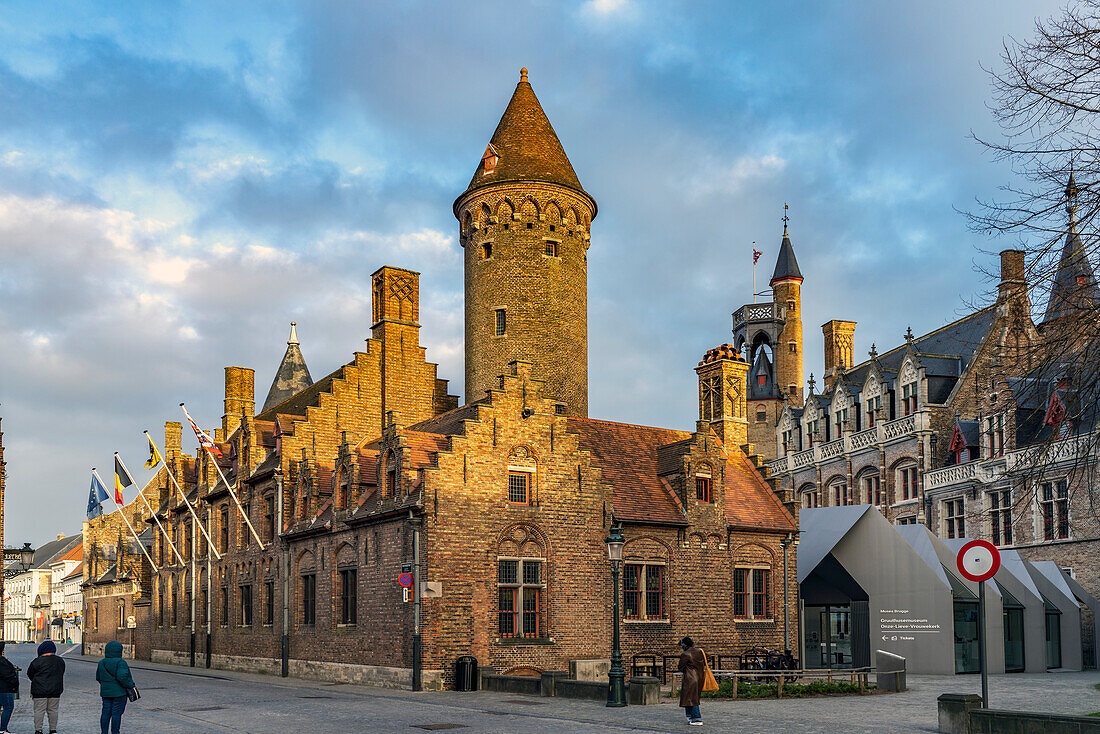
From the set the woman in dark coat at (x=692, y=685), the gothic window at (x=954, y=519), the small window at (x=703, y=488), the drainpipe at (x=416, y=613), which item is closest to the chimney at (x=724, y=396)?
the small window at (x=703, y=488)

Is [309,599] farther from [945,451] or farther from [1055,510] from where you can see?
[945,451]

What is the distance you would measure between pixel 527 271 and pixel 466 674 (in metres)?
18.4

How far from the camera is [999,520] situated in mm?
51062

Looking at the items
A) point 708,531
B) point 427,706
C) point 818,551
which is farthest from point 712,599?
point 427,706

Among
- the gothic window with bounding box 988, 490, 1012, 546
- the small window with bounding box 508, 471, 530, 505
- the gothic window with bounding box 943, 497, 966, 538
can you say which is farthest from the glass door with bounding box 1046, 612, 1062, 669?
the small window with bounding box 508, 471, 530, 505

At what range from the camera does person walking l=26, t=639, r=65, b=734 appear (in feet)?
55.3

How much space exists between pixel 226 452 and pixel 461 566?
2314 centimetres

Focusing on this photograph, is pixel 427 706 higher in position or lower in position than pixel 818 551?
lower

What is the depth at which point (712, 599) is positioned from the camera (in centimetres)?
3459

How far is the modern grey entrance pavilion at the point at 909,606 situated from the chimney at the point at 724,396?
156 inches

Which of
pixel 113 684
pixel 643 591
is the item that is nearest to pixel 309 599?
pixel 643 591

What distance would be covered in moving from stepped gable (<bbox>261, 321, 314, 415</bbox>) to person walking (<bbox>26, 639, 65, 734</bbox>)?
152 ft

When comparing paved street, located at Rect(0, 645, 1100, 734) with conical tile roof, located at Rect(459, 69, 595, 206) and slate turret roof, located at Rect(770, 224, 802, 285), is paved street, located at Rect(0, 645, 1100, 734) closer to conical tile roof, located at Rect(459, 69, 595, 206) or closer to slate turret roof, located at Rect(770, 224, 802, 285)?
conical tile roof, located at Rect(459, 69, 595, 206)

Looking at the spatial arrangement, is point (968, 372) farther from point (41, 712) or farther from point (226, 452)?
point (41, 712)
